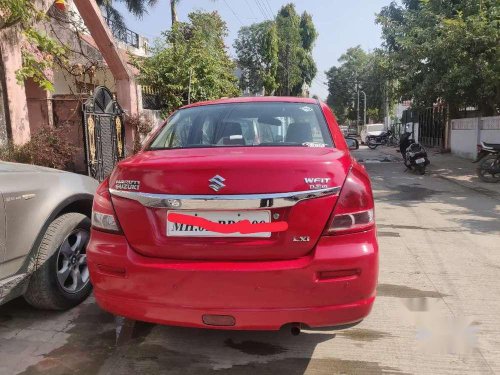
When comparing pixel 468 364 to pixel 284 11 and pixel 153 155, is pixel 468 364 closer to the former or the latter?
pixel 153 155

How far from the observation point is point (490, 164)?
11016 millimetres

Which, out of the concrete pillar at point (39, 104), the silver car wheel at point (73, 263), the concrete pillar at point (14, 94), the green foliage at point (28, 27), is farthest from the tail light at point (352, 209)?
the concrete pillar at point (39, 104)

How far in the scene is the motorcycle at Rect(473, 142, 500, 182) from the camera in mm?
10945

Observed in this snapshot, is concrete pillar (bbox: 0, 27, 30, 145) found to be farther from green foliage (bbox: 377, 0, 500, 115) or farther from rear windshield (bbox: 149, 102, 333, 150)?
green foliage (bbox: 377, 0, 500, 115)

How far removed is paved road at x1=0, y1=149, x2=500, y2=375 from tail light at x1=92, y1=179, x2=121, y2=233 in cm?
87

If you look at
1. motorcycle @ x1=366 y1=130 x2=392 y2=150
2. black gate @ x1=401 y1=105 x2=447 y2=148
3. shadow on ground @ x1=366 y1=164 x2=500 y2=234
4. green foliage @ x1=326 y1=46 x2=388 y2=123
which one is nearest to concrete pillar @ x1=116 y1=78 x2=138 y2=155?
shadow on ground @ x1=366 y1=164 x2=500 y2=234

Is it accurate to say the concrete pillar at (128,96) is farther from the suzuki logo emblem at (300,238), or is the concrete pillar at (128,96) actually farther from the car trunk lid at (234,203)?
the suzuki logo emblem at (300,238)

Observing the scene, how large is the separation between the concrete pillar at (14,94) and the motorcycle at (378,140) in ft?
72.3

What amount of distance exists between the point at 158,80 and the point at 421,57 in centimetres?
843

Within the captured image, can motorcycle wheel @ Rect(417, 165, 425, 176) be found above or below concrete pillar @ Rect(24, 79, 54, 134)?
below

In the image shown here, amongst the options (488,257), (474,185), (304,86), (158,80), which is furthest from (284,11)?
(488,257)

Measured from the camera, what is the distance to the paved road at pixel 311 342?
2.76 m

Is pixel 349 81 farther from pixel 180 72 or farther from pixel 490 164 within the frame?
pixel 490 164

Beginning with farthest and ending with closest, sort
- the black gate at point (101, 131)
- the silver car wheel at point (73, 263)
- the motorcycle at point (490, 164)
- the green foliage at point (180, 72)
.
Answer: the green foliage at point (180, 72) < the motorcycle at point (490, 164) < the black gate at point (101, 131) < the silver car wheel at point (73, 263)
